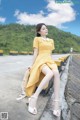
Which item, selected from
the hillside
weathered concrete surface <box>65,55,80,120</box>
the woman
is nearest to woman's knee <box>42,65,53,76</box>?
the woman

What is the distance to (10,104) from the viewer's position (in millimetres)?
6000

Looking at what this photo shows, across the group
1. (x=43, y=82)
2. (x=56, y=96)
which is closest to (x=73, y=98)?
(x=56, y=96)

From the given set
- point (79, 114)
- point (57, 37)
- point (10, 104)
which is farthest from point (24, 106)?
point (57, 37)

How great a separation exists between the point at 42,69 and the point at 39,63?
0.15 meters

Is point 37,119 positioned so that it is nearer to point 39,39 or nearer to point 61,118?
point 61,118

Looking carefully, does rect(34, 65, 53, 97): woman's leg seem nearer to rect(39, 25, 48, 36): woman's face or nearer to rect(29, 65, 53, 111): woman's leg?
rect(29, 65, 53, 111): woman's leg

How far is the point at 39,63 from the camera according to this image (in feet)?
21.1

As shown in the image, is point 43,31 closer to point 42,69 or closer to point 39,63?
point 39,63

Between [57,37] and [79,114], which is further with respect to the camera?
[57,37]

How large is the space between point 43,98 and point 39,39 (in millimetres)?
1280

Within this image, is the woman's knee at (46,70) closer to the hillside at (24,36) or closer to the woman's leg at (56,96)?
the woman's leg at (56,96)

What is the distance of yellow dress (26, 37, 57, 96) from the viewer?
252 inches

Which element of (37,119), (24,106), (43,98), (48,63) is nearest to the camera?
(37,119)

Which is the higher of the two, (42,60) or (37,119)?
(42,60)
